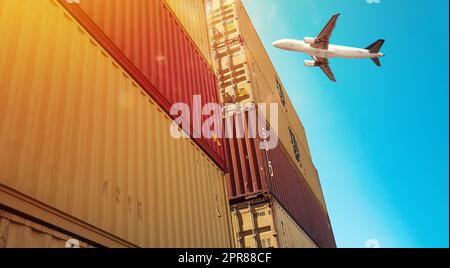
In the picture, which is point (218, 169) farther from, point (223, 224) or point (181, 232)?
point (181, 232)

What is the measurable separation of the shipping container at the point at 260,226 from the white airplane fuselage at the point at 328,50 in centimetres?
1881

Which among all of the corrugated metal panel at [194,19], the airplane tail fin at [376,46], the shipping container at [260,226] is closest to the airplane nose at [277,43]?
the airplane tail fin at [376,46]

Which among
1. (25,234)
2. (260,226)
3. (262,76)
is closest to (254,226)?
(260,226)

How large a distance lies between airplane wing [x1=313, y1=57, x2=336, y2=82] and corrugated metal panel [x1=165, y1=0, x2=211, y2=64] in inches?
813

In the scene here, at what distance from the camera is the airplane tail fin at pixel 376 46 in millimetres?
33438

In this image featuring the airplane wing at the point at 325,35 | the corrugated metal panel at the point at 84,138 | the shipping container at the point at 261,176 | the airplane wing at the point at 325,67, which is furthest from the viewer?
the airplane wing at the point at 325,67

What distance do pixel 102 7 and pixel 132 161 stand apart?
2.99 meters

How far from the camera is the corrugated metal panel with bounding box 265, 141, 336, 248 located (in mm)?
14038

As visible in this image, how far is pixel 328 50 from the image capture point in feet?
95.5

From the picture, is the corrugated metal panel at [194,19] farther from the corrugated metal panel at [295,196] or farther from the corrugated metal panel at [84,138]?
the corrugated metal panel at [295,196]

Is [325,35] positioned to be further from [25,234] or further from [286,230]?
[25,234]

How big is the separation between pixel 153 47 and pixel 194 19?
439 cm

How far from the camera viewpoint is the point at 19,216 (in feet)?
10.3

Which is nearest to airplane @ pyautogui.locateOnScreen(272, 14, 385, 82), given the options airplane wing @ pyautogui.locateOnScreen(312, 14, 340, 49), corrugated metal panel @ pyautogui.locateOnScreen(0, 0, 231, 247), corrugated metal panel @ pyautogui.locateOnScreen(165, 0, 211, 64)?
airplane wing @ pyautogui.locateOnScreen(312, 14, 340, 49)
